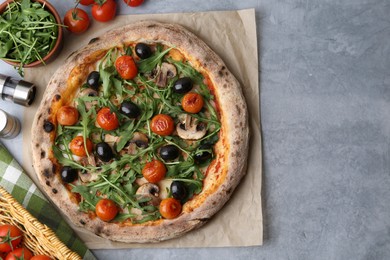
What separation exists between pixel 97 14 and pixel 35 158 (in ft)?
3.91

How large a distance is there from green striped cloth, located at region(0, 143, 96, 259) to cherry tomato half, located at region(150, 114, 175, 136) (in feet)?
3.41

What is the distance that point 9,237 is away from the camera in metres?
3.53

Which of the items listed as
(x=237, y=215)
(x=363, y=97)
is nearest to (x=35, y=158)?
(x=237, y=215)

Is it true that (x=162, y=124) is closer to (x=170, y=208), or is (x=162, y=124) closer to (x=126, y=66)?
(x=126, y=66)

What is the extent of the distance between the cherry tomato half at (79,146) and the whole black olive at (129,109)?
364 mm

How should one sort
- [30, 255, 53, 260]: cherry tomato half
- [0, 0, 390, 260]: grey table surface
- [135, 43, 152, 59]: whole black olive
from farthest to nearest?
1. [0, 0, 390, 260]: grey table surface
2. [135, 43, 152, 59]: whole black olive
3. [30, 255, 53, 260]: cherry tomato half

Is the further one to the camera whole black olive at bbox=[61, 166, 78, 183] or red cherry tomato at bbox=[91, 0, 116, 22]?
red cherry tomato at bbox=[91, 0, 116, 22]

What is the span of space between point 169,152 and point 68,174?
0.78m

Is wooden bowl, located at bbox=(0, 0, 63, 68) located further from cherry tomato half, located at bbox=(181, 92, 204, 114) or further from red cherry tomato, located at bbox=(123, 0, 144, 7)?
cherry tomato half, located at bbox=(181, 92, 204, 114)

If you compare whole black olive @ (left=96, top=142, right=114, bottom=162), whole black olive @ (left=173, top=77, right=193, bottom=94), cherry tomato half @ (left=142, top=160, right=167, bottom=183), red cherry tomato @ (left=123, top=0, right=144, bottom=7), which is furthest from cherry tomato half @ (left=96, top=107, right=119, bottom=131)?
red cherry tomato @ (left=123, top=0, right=144, bottom=7)

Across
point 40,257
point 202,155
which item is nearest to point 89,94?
point 202,155

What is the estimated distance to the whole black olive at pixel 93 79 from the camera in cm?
396

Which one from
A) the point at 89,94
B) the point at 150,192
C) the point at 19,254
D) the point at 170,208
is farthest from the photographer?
the point at 89,94

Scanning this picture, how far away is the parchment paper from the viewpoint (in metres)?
4.01
